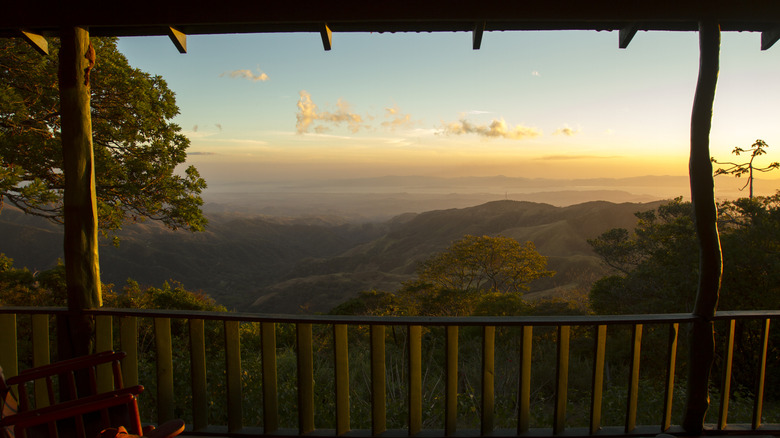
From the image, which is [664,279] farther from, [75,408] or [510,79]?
[75,408]

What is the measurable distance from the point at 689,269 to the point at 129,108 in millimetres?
14515

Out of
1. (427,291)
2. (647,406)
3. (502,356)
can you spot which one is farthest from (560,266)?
(647,406)

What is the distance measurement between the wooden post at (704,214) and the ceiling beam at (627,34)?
374 millimetres

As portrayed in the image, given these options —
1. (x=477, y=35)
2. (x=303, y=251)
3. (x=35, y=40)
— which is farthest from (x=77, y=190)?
(x=303, y=251)

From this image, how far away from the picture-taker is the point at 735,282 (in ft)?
29.3

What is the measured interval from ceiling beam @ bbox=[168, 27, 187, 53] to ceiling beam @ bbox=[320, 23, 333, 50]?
3.46 feet

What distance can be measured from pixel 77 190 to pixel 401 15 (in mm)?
2493

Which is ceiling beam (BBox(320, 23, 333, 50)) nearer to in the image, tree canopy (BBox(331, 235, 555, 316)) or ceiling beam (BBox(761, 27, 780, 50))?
ceiling beam (BBox(761, 27, 780, 50))

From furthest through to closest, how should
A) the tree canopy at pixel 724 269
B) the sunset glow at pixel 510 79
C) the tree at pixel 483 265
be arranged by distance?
the tree at pixel 483 265
the tree canopy at pixel 724 269
the sunset glow at pixel 510 79

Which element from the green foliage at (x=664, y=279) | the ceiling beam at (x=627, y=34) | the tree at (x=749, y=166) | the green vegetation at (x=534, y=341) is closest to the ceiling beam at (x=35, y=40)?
the green vegetation at (x=534, y=341)

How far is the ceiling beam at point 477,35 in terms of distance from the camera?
2.65 meters

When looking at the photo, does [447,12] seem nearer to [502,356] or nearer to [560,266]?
[502,356]

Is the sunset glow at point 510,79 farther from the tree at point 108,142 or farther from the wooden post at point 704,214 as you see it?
the tree at point 108,142

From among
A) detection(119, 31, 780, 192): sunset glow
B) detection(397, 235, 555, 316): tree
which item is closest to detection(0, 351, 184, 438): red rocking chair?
detection(119, 31, 780, 192): sunset glow
